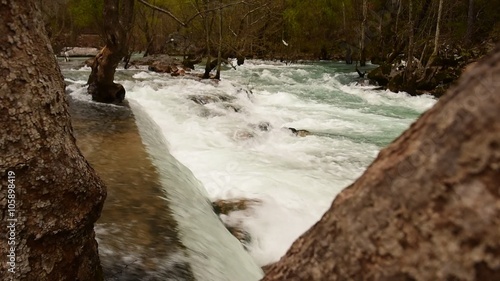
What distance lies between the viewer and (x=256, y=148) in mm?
7988

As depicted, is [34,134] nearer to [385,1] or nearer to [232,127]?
[232,127]

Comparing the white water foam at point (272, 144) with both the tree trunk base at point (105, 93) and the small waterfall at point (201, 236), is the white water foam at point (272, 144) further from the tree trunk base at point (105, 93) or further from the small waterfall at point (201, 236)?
the tree trunk base at point (105, 93)

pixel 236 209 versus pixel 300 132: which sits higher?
pixel 300 132

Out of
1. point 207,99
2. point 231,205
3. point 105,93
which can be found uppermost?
point 105,93

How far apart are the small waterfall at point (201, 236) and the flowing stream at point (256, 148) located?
2 cm

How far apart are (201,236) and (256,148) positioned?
4.65 meters

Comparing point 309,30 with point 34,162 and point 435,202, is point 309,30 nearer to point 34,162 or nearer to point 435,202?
point 34,162

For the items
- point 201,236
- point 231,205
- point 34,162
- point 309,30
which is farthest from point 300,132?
point 309,30

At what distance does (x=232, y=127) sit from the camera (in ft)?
29.7

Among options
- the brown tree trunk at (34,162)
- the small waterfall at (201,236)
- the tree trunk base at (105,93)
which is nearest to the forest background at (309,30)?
the tree trunk base at (105,93)

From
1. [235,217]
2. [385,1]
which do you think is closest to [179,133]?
[235,217]

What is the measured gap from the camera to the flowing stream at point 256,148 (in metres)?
4.36

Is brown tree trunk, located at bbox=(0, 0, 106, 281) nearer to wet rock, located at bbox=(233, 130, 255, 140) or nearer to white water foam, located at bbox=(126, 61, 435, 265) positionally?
white water foam, located at bbox=(126, 61, 435, 265)

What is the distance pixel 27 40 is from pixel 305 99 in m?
13.0
